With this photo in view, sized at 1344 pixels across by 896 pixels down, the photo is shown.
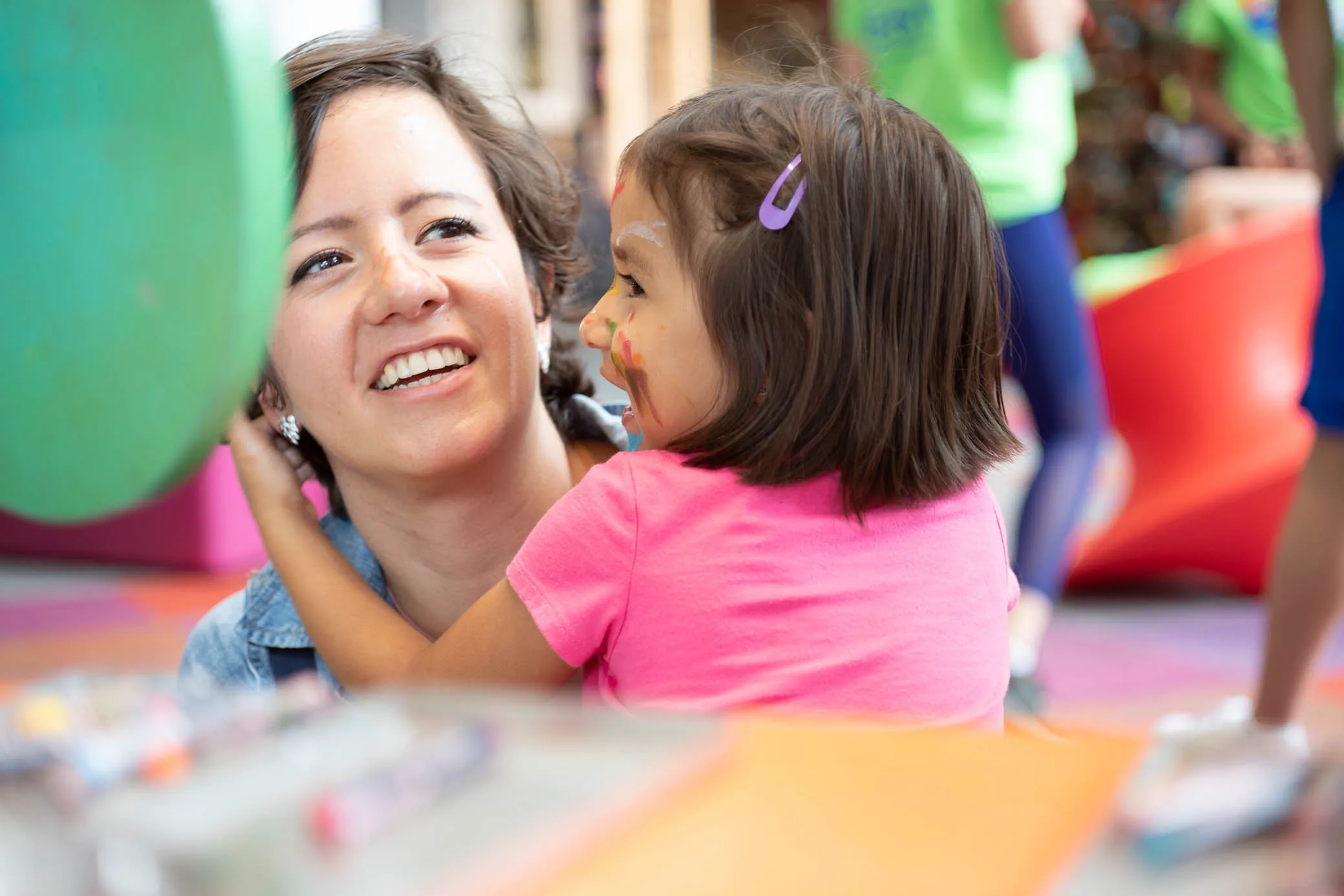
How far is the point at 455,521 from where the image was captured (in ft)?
3.36

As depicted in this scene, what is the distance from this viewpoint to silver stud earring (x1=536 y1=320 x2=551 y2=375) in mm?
1070

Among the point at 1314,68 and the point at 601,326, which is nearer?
the point at 601,326

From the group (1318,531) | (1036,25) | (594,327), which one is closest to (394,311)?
(594,327)

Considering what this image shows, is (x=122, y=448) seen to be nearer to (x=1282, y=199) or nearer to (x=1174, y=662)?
(x=1174, y=662)

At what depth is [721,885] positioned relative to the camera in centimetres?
30

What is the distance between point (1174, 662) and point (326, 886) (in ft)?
7.31

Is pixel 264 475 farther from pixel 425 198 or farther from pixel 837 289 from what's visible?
pixel 837 289

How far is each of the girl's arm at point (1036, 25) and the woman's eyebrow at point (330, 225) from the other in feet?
4.26

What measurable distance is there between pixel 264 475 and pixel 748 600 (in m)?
0.41

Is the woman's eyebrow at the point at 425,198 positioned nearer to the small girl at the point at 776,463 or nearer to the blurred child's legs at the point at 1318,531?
the small girl at the point at 776,463

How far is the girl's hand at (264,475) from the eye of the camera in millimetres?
951

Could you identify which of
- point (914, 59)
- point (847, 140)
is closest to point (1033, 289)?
point (914, 59)

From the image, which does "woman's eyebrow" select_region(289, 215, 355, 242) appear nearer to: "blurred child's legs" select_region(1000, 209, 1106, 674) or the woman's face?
the woman's face

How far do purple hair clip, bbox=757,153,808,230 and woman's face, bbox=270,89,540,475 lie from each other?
0.24 meters
